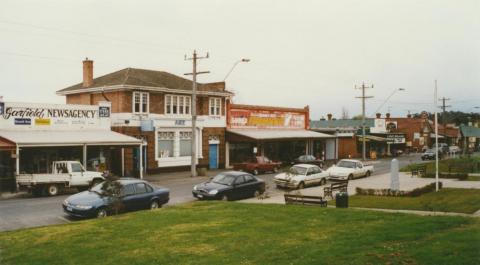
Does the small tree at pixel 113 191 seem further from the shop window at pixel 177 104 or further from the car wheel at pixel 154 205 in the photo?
the shop window at pixel 177 104

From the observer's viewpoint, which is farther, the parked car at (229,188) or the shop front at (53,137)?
the shop front at (53,137)

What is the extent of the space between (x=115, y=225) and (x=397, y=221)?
8.36 metres

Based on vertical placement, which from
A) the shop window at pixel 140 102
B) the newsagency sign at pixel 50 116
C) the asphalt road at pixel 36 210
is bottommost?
the asphalt road at pixel 36 210

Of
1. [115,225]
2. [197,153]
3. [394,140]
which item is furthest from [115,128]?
[394,140]

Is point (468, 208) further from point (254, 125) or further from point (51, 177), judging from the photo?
point (254, 125)

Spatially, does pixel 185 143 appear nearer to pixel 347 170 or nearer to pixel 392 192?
pixel 347 170

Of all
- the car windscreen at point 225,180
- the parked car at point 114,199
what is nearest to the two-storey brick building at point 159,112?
the car windscreen at point 225,180

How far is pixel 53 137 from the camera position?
29.8m

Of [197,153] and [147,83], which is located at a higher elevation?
[147,83]

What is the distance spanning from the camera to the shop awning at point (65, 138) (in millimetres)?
27584

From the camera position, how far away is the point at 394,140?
7181cm

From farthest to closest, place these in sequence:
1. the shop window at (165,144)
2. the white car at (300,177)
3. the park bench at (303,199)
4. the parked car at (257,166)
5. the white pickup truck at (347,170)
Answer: the shop window at (165,144), the parked car at (257,166), the white pickup truck at (347,170), the white car at (300,177), the park bench at (303,199)

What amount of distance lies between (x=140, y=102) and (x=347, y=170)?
16264mm

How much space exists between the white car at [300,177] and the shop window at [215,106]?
15.9 metres
